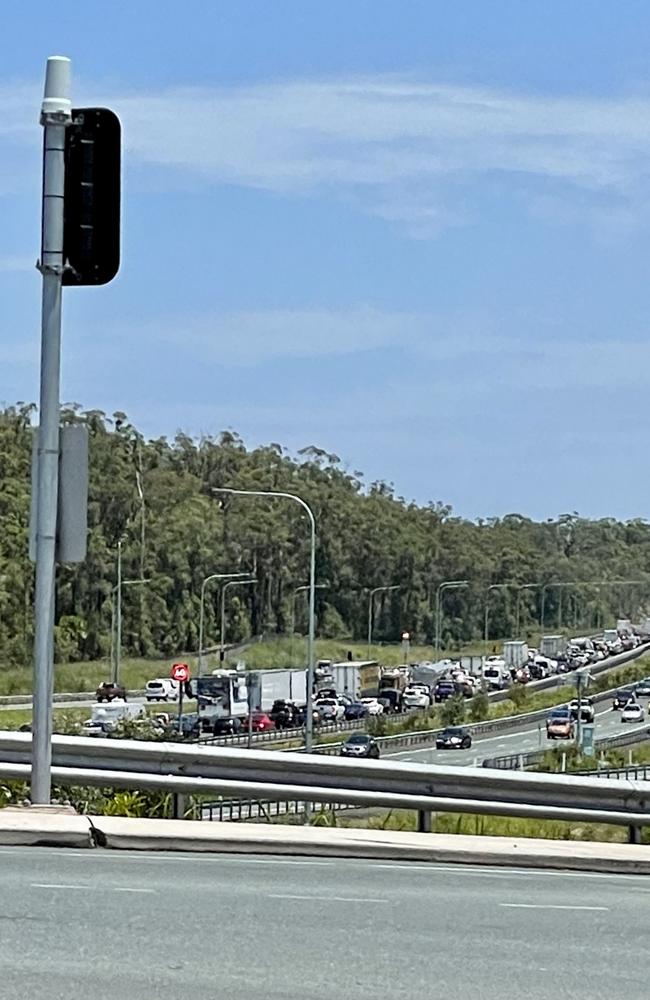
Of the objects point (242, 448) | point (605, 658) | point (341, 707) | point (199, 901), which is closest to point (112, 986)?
point (199, 901)

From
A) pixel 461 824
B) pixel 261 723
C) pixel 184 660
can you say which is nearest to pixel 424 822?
pixel 461 824

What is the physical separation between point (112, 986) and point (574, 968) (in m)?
2.52

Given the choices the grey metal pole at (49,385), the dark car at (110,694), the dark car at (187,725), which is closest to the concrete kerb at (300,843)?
the grey metal pole at (49,385)

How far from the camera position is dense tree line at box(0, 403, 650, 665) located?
9306 cm

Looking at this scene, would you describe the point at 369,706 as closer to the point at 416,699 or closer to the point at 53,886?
the point at 416,699

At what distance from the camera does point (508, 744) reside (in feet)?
226

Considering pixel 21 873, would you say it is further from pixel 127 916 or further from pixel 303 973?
pixel 303 973

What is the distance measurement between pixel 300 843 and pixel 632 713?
75.0m

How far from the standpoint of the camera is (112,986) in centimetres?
793

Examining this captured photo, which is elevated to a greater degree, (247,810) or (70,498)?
(70,498)

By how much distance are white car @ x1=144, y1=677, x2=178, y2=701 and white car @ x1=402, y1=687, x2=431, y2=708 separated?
39.2 ft

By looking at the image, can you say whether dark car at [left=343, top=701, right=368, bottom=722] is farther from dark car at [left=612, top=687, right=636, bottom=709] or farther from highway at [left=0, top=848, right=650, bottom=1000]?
highway at [left=0, top=848, right=650, bottom=1000]

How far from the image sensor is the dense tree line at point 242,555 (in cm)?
9306

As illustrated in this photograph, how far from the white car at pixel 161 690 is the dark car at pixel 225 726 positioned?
13160 mm
